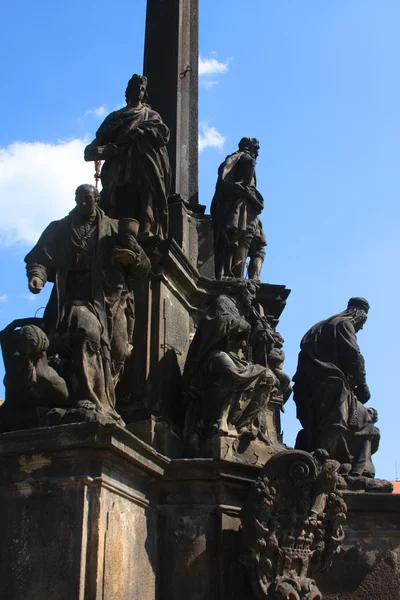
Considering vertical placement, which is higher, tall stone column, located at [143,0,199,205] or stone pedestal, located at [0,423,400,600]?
tall stone column, located at [143,0,199,205]

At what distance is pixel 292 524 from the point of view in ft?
24.9

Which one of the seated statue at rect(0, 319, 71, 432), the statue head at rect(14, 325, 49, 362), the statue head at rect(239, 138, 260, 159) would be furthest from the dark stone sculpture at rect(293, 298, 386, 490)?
the statue head at rect(14, 325, 49, 362)

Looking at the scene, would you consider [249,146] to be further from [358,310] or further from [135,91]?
[358,310]

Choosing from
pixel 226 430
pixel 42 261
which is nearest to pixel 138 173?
pixel 42 261

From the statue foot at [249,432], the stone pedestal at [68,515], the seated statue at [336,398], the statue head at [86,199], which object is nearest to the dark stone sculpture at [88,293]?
the statue head at [86,199]

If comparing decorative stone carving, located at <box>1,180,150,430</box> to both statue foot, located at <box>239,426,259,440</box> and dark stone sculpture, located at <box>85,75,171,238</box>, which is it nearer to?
dark stone sculpture, located at <box>85,75,171,238</box>

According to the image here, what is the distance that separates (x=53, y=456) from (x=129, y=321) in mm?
1831

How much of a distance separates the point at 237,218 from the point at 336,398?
242cm

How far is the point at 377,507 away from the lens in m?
8.62

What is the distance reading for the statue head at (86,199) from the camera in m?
7.83

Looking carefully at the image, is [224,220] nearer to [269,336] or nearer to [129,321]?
[269,336]

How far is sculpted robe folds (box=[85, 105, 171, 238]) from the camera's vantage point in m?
9.09

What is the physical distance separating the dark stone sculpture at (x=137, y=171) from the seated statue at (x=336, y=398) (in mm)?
2217

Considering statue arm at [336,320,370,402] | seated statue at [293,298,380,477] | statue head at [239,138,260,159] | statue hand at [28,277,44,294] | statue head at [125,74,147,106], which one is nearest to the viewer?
statue hand at [28,277,44,294]
